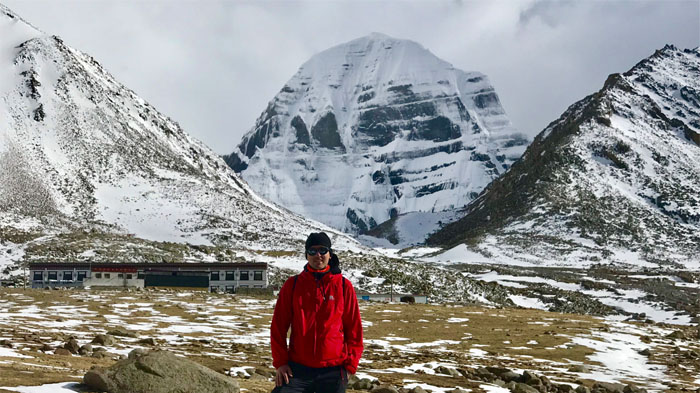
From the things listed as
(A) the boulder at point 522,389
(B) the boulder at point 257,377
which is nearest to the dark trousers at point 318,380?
(B) the boulder at point 257,377

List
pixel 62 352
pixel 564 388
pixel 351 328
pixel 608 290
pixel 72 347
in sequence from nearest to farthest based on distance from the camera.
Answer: pixel 351 328
pixel 62 352
pixel 72 347
pixel 564 388
pixel 608 290

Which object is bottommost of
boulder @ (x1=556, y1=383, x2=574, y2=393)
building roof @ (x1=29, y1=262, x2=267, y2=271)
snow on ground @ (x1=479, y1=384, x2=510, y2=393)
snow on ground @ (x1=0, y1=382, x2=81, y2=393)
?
boulder @ (x1=556, y1=383, x2=574, y2=393)

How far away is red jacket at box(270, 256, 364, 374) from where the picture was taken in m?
13.0

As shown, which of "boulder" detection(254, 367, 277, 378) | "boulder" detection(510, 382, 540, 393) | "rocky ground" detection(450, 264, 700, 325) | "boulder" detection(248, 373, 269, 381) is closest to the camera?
"boulder" detection(248, 373, 269, 381)


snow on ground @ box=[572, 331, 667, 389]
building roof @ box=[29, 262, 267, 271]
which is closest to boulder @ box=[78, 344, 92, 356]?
snow on ground @ box=[572, 331, 667, 389]

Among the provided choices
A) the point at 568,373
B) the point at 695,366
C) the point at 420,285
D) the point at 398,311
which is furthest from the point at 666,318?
the point at 568,373

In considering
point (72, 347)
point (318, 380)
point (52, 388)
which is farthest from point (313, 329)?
point (72, 347)

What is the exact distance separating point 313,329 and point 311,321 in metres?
0.14

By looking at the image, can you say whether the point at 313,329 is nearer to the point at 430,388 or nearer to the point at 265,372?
the point at 430,388

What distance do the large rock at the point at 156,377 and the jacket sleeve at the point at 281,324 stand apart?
6.98 m

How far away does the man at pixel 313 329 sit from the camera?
13.0 metres

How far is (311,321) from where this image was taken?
42.7 ft

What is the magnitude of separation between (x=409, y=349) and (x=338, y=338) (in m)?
34.7

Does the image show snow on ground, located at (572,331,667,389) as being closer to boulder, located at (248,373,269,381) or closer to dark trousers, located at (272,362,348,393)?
boulder, located at (248,373,269,381)
